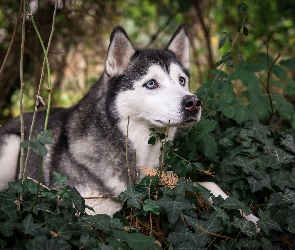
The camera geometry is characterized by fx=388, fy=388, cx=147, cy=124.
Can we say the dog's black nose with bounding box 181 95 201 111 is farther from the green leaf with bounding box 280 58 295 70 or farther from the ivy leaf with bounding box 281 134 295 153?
the green leaf with bounding box 280 58 295 70

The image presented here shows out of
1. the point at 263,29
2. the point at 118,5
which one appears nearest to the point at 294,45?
the point at 263,29

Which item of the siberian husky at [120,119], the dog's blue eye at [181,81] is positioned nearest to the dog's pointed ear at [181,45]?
the siberian husky at [120,119]

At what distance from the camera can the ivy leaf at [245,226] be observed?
237 cm

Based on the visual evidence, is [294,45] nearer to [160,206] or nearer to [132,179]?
[132,179]

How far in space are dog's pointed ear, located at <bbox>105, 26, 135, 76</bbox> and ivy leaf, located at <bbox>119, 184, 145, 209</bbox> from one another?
3.63 ft

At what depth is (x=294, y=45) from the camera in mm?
6605

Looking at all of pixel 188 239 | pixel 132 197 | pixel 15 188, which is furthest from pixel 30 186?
pixel 188 239

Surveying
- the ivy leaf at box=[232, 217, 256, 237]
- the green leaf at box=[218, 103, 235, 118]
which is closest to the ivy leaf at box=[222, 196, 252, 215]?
the ivy leaf at box=[232, 217, 256, 237]

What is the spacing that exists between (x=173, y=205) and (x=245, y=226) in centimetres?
46

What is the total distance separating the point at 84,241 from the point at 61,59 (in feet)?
14.9

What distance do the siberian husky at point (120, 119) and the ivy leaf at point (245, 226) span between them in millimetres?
495

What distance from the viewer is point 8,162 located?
3.72 m

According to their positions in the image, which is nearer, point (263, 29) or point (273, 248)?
point (273, 248)

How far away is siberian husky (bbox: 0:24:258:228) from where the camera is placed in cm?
291
